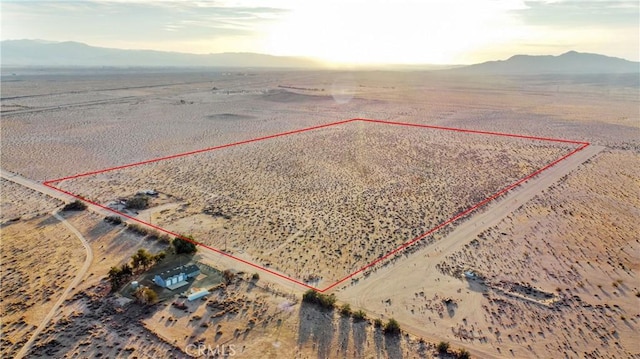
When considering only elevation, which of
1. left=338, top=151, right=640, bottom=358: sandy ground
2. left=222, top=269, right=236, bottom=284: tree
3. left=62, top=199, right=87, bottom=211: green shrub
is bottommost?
left=338, top=151, right=640, bottom=358: sandy ground

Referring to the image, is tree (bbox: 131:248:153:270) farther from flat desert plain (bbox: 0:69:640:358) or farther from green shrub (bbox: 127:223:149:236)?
green shrub (bbox: 127:223:149:236)

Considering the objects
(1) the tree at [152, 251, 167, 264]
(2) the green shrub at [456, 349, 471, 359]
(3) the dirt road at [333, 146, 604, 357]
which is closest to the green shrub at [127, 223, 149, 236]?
(1) the tree at [152, 251, 167, 264]

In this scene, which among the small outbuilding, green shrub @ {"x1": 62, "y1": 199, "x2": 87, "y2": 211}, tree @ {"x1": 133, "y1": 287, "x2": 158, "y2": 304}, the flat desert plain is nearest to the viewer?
the flat desert plain

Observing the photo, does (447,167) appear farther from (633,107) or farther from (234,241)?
(633,107)

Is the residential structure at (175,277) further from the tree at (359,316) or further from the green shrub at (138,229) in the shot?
the tree at (359,316)

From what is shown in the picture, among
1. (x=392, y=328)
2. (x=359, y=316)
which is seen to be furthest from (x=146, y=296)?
(x=392, y=328)

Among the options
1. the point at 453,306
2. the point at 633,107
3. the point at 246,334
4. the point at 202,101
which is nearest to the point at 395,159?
the point at 453,306

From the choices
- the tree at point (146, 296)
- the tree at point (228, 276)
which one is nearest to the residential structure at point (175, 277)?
the tree at point (146, 296)

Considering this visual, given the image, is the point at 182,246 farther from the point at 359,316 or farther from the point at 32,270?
the point at 359,316
